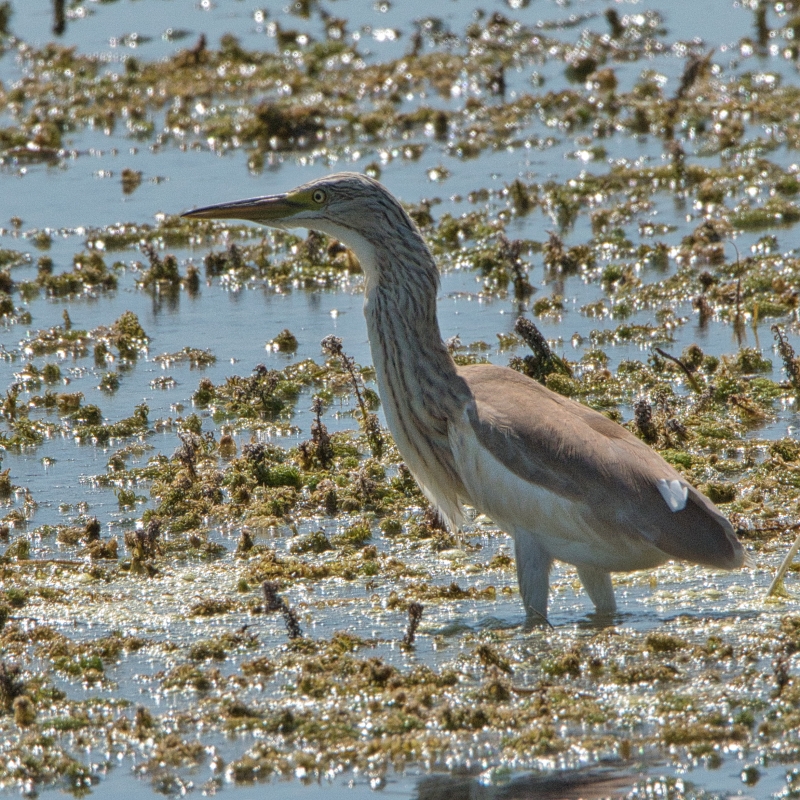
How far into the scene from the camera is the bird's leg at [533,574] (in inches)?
202

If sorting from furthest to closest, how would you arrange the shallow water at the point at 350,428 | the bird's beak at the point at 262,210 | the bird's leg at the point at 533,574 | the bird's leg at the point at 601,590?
the bird's beak at the point at 262,210 < the bird's leg at the point at 601,590 < the bird's leg at the point at 533,574 < the shallow water at the point at 350,428

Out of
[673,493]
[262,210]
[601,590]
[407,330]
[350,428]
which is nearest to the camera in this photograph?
[673,493]

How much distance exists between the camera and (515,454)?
5.17 m

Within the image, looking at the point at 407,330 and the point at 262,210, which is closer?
the point at 407,330

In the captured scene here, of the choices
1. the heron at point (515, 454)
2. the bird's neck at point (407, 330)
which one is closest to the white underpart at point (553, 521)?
the heron at point (515, 454)

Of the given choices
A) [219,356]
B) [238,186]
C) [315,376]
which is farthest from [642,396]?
[238,186]

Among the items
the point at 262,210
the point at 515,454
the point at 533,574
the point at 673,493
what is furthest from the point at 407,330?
the point at 673,493

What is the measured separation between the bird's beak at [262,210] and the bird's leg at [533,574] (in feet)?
5.26

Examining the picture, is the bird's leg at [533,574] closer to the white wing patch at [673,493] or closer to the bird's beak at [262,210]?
the white wing patch at [673,493]

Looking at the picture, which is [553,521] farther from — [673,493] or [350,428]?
[350,428]

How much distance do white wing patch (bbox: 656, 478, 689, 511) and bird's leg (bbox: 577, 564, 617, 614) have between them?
1.29 feet

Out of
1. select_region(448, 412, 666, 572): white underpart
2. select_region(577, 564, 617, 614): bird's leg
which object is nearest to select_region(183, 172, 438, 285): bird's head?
select_region(448, 412, 666, 572): white underpart

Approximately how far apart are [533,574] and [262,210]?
6.03ft

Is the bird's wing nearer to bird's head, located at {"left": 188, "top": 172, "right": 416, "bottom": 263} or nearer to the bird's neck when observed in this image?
the bird's neck
